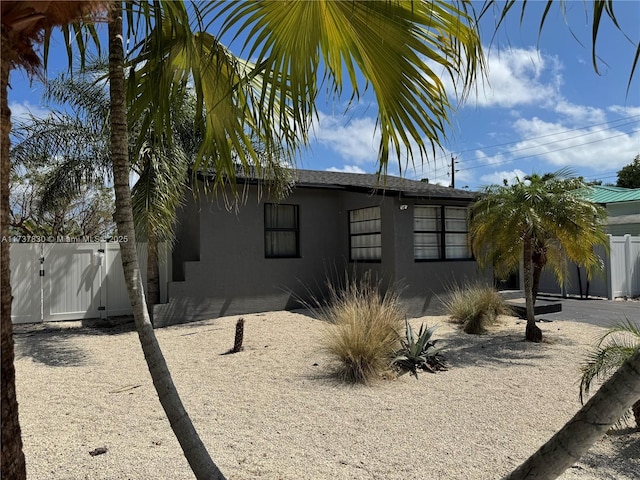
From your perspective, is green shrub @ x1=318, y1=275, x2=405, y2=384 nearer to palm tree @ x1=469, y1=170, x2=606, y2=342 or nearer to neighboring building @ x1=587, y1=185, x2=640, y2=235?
palm tree @ x1=469, y1=170, x2=606, y2=342

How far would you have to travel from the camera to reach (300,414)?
4.89 m

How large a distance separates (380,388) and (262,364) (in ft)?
6.90

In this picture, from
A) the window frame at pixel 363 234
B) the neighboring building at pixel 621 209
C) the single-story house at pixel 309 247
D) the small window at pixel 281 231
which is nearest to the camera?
the single-story house at pixel 309 247

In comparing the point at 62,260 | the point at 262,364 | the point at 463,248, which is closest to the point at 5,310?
the point at 262,364

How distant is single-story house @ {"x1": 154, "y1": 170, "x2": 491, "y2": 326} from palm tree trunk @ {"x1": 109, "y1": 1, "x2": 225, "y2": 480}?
27.8 feet

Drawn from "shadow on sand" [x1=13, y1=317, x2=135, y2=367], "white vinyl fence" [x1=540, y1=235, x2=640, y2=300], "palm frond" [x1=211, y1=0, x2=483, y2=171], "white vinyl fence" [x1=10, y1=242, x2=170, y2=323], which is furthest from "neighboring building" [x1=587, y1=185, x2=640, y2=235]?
"palm frond" [x1=211, y1=0, x2=483, y2=171]

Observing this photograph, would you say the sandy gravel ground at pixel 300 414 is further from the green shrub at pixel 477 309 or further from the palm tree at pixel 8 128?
the palm tree at pixel 8 128

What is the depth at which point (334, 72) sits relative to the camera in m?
3.13

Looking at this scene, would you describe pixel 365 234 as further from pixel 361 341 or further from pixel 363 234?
pixel 361 341

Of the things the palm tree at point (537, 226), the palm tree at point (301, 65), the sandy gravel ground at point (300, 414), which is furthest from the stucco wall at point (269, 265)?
the palm tree at point (301, 65)

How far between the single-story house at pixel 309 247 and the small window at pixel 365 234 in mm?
29

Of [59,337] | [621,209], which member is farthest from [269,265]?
[621,209]

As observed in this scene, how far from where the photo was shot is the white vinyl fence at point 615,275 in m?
15.8

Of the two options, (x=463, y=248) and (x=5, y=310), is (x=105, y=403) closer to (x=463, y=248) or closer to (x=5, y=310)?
(x=5, y=310)
